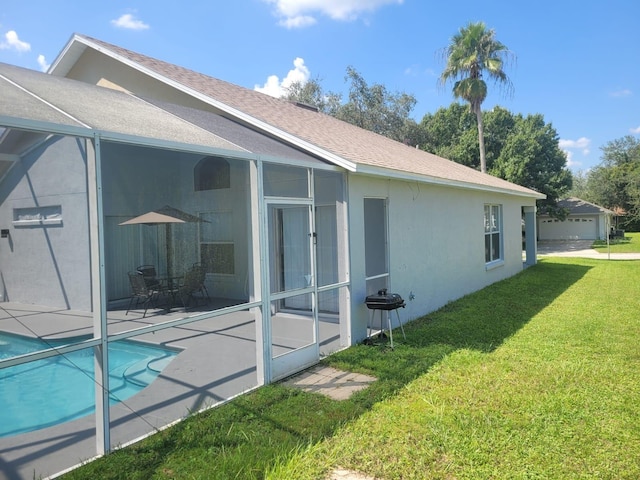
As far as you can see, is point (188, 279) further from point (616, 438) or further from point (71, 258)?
point (616, 438)

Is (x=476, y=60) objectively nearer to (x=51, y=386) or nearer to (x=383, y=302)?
(x=383, y=302)

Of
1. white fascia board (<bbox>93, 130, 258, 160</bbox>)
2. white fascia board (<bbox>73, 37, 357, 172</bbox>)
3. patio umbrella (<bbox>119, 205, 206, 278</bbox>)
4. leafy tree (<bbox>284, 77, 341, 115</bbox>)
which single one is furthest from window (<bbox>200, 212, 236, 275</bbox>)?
leafy tree (<bbox>284, 77, 341, 115</bbox>)

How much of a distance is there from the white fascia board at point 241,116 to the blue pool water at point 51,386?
3702mm

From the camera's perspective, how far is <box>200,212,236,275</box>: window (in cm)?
513

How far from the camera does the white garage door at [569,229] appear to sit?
1447 inches

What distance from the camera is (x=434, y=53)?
27.0 metres

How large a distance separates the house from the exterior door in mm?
20

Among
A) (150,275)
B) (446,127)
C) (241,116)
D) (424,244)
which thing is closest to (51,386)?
(150,275)

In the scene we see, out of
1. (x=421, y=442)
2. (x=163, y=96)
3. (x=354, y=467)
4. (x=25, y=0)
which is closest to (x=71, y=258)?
(x=354, y=467)

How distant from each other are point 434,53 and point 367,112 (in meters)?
8.98

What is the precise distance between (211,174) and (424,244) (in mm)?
4964

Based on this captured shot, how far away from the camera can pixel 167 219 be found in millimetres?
4801

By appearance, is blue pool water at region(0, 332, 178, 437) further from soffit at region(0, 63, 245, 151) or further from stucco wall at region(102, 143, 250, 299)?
soffit at region(0, 63, 245, 151)

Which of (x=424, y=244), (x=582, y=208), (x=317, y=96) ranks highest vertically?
(x=317, y=96)
